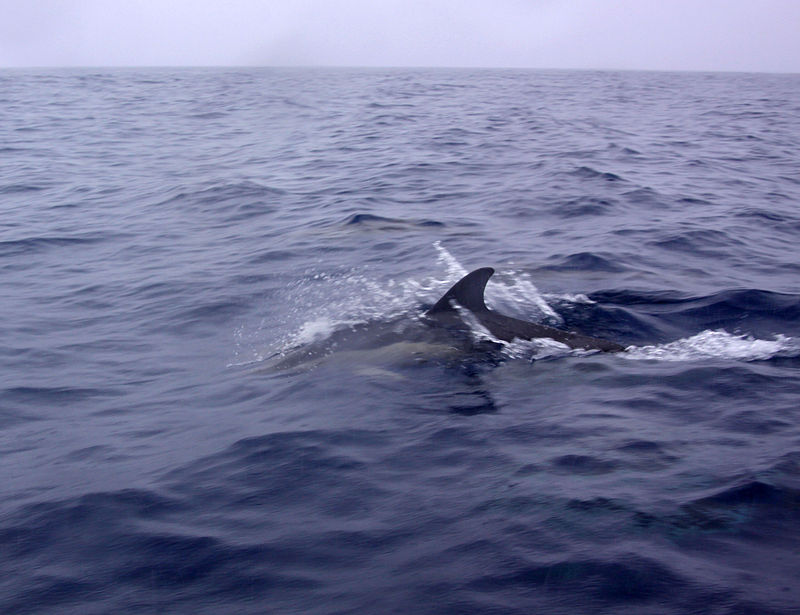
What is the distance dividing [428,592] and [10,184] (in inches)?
710

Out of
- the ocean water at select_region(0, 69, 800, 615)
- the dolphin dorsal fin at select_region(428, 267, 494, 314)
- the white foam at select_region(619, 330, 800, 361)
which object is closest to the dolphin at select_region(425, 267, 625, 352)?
the dolphin dorsal fin at select_region(428, 267, 494, 314)

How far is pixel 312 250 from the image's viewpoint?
12586 mm

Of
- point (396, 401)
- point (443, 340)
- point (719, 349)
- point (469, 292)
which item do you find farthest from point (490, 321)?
point (719, 349)

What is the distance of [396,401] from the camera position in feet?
23.5

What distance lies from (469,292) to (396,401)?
166 cm

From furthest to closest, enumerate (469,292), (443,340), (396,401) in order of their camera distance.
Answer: (469,292) → (443,340) → (396,401)

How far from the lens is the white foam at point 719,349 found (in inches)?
316

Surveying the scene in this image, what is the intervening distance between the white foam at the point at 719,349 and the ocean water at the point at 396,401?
0.12 ft

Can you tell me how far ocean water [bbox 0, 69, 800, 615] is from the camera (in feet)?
15.1

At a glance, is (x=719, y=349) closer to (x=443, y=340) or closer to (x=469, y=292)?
(x=469, y=292)

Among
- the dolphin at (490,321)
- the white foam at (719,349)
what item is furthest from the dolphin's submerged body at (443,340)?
the white foam at (719,349)

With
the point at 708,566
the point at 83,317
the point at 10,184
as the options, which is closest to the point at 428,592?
the point at 708,566

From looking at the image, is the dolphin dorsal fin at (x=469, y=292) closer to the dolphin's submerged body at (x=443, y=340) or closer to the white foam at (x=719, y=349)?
the dolphin's submerged body at (x=443, y=340)

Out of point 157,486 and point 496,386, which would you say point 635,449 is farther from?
point 157,486
